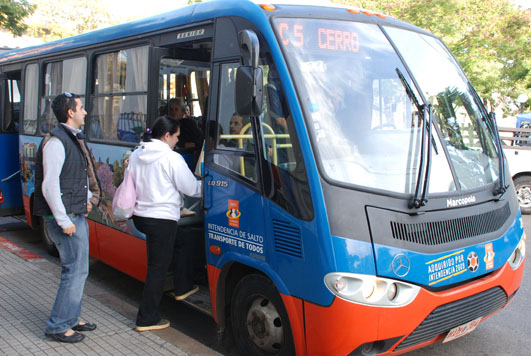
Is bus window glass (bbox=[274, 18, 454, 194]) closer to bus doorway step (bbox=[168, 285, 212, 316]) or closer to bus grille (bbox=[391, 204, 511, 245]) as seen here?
bus grille (bbox=[391, 204, 511, 245])

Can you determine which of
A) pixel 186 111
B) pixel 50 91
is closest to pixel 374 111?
pixel 186 111

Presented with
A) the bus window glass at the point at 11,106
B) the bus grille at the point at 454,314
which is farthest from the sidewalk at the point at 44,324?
the bus window glass at the point at 11,106

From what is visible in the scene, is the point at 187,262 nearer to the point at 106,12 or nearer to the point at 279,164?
the point at 279,164

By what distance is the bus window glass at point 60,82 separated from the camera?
6648mm

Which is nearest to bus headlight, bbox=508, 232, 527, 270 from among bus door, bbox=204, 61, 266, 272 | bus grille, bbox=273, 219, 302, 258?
bus grille, bbox=273, 219, 302, 258

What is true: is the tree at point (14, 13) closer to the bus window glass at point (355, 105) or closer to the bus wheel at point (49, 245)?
the bus wheel at point (49, 245)

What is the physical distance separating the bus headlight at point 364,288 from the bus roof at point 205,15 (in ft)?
6.25

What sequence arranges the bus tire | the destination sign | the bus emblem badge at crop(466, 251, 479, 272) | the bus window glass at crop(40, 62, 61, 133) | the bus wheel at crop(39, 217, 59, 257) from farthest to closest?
the bus tire
the bus wheel at crop(39, 217, 59, 257)
the bus window glass at crop(40, 62, 61, 133)
the destination sign
the bus emblem badge at crop(466, 251, 479, 272)

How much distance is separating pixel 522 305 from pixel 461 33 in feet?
46.1

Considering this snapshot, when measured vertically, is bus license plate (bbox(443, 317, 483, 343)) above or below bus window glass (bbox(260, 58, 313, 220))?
below

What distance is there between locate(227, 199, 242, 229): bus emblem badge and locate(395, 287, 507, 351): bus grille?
1.44 metres

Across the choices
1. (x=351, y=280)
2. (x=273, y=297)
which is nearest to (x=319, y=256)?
(x=351, y=280)

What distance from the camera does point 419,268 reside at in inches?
136

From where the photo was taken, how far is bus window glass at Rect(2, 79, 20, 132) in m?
8.91
